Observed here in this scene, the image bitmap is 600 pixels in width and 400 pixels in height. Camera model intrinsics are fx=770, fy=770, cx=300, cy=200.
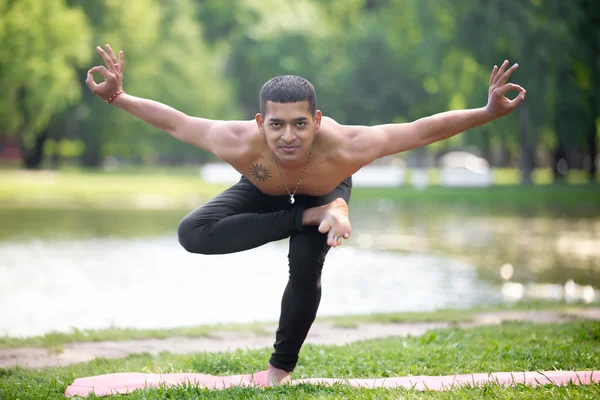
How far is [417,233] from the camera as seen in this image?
59.4ft

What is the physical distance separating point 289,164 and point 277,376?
4.85ft

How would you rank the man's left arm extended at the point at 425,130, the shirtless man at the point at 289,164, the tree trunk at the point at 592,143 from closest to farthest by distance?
the shirtless man at the point at 289,164 → the man's left arm extended at the point at 425,130 → the tree trunk at the point at 592,143

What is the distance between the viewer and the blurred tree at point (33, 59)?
3709 cm

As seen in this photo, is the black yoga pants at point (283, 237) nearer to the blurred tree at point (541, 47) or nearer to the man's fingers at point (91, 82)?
the man's fingers at point (91, 82)

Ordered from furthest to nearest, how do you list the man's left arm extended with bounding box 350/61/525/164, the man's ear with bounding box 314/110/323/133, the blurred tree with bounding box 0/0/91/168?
1. the blurred tree with bounding box 0/0/91/168
2. the man's left arm extended with bounding box 350/61/525/164
3. the man's ear with bounding box 314/110/323/133

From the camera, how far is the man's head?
5035mm

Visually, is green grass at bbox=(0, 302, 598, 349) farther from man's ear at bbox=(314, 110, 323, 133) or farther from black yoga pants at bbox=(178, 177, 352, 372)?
man's ear at bbox=(314, 110, 323, 133)

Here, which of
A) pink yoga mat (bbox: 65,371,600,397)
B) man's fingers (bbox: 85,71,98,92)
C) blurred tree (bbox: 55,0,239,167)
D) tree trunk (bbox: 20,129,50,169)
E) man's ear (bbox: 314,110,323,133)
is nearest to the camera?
pink yoga mat (bbox: 65,371,600,397)

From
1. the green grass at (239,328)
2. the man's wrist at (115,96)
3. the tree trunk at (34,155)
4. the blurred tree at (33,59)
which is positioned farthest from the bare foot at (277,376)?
the tree trunk at (34,155)

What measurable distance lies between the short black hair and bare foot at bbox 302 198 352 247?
0.64 metres

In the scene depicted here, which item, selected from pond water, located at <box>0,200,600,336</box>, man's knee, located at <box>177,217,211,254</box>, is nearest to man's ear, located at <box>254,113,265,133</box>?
man's knee, located at <box>177,217,211,254</box>

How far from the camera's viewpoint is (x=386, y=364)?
5.88m

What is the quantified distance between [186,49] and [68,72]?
16.3 meters

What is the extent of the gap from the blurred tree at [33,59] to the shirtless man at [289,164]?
1333 inches
